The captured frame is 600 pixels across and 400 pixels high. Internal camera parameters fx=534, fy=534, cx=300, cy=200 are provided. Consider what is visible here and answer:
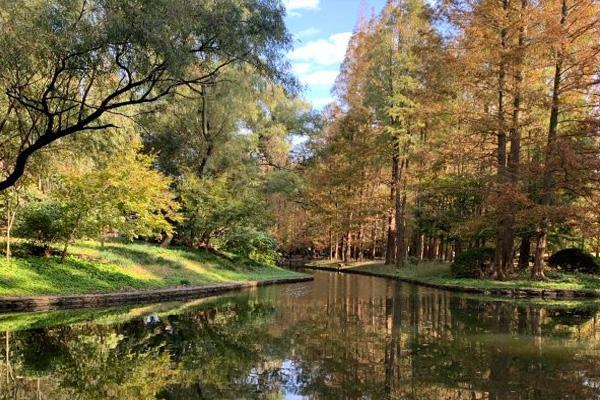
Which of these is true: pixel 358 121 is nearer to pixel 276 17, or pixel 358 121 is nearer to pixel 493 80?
pixel 493 80

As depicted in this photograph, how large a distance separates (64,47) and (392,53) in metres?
24.3

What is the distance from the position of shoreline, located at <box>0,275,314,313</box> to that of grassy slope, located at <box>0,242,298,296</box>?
0.56 m

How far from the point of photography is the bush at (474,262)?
24000mm

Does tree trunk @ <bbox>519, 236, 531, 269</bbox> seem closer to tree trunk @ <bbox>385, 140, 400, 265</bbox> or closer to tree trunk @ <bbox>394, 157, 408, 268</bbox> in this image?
tree trunk @ <bbox>394, 157, 408, 268</bbox>

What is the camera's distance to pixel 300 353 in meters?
8.80

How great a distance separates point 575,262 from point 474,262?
526 centimetres

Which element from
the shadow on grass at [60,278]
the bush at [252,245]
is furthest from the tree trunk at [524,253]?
the shadow on grass at [60,278]

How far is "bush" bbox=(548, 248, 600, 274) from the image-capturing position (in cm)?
2480

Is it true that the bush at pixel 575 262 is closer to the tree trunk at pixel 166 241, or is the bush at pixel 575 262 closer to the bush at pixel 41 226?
the tree trunk at pixel 166 241

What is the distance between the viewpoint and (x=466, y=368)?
25.5 feet

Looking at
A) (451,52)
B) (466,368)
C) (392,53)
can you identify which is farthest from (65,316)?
(392,53)

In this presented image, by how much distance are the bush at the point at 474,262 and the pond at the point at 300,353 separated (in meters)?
8.76

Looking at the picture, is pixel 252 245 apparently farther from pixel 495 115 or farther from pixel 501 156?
pixel 495 115

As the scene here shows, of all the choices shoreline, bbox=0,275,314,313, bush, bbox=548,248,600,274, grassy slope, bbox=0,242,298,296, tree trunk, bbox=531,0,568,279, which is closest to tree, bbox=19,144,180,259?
grassy slope, bbox=0,242,298,296
